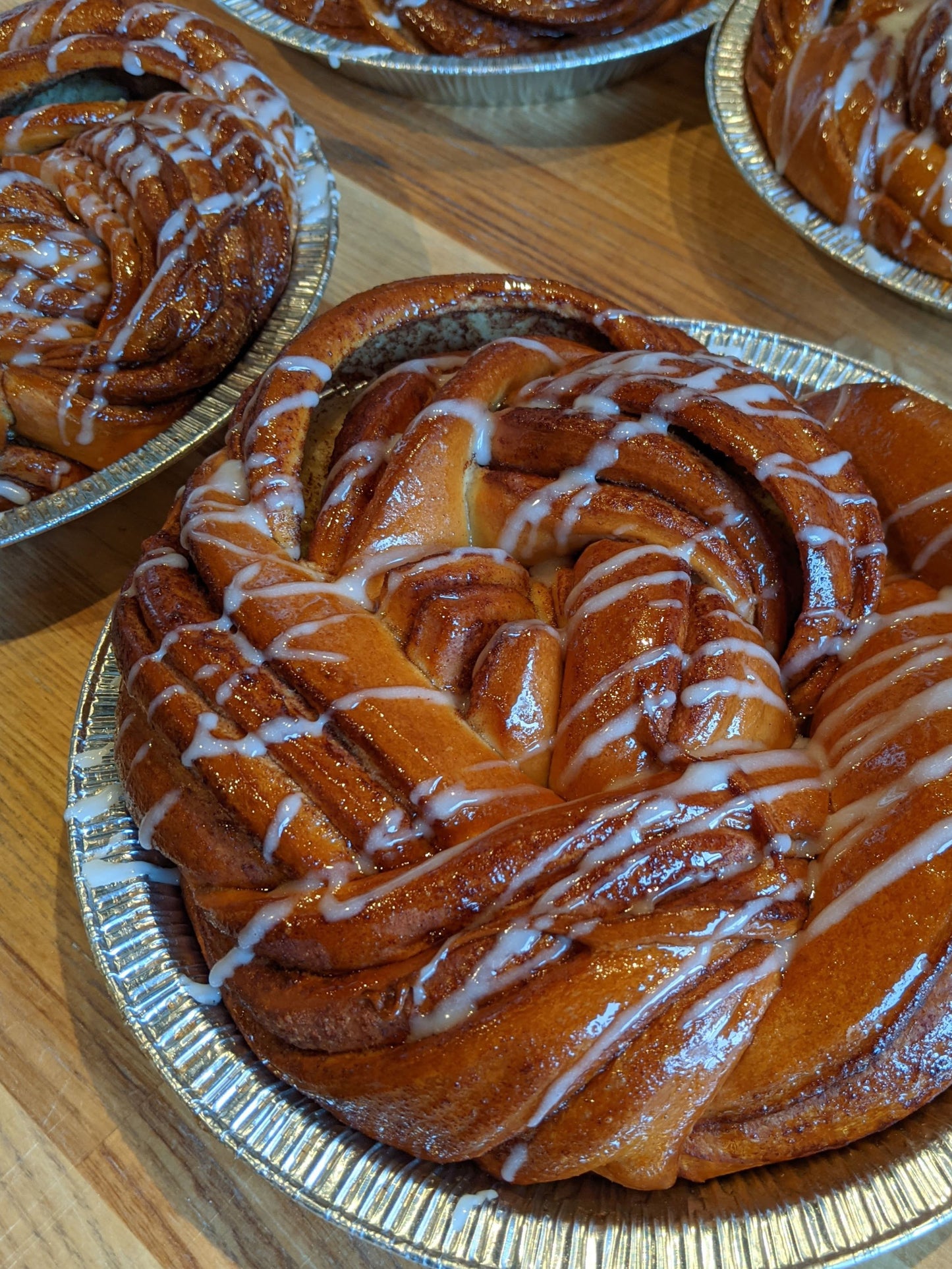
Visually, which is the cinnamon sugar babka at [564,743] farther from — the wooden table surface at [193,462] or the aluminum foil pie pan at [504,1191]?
the wooden table surface at [193,462]

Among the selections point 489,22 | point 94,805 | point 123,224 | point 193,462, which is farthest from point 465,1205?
point 489,22

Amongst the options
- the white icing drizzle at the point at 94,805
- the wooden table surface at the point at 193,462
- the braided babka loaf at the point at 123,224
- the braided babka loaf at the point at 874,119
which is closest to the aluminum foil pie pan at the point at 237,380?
the braided babka loaf at the point at 123,224

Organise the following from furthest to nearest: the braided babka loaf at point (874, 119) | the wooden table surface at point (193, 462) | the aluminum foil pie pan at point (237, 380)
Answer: the braided babka loaf at point (874, 119)
the aluminum foil pie pan at point (237, 380)
the wooden table surface at point (193, 462)

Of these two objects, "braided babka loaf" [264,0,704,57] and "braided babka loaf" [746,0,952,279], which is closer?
"braided babka loaf" [746,0,952,279]

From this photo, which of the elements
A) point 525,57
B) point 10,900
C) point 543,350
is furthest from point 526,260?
point 10,900

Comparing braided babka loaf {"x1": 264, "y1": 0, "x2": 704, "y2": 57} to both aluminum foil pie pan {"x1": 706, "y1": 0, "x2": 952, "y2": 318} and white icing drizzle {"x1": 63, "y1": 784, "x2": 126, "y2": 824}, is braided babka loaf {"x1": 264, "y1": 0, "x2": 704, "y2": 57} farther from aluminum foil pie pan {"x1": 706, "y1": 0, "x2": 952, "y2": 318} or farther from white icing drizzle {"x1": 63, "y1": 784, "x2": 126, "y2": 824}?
white icing drizzle {"x1": 63, "y1": 784, "x2": 126, "y2": 824}

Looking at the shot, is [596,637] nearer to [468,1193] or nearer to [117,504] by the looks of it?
[468,1193]

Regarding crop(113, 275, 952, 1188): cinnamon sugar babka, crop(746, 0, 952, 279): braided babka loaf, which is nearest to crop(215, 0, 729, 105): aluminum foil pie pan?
crop(746, 0, 952, 279): braided babka loaf

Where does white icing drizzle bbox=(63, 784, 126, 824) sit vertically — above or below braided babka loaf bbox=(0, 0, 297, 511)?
below

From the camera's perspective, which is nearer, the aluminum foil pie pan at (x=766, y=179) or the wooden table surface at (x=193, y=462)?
the wooden table surface at (x=193, y=462)
